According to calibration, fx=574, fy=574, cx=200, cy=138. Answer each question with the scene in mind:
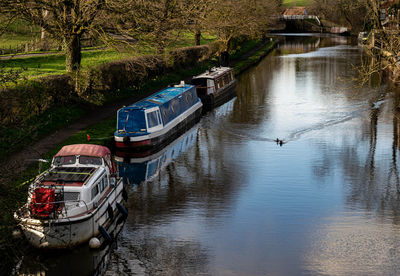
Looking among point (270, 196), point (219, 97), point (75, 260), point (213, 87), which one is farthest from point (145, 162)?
point (219, 97)

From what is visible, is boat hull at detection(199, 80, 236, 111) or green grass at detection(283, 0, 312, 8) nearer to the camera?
boat hull at detection(199, 80, 236, 111)

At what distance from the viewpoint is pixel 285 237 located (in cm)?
1769

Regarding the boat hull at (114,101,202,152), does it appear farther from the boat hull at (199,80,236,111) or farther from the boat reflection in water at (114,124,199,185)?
the boat hull at (199,80,236,111)

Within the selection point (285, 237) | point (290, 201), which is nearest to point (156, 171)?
point (290, 201)

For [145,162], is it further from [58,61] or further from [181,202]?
[58,61]

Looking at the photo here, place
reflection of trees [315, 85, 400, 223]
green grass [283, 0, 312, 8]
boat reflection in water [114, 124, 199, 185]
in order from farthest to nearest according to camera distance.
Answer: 1. green grass [283, 0, 312, 8]
2. boat reflection in water [114, 124, 199, 185]
3. reflection of trees [315, 85, 400, 223]

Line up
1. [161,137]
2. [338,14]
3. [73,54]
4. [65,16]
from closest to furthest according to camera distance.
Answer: [161,137] < [65,16] < [73,54] < [338,14]

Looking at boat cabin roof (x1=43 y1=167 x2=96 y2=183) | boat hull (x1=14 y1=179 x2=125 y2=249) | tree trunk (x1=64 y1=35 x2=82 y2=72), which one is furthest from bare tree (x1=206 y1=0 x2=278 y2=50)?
boat hull (x1=14 y1=179 x2=125 y2=249)

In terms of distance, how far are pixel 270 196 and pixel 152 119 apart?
8.75 metres

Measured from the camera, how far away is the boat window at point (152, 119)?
27.6 m

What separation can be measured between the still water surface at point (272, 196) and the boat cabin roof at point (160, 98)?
7.68ft

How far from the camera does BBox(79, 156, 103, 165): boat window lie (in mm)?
19031

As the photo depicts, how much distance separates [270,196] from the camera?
21.4 m

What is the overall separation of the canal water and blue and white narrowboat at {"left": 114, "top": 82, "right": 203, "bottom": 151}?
0.70 metres
